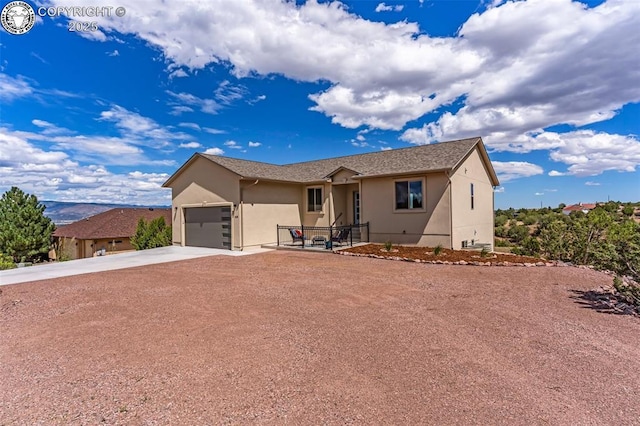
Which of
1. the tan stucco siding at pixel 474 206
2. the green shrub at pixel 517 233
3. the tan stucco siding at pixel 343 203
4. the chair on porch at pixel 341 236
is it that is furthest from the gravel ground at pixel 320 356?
the green shrub at pixel 517 233

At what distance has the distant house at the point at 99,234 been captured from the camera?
26703 millimetres

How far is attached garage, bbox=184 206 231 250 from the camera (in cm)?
1588

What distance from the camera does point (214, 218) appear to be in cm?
1639

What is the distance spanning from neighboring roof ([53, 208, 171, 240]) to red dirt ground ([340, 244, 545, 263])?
19.8 metres

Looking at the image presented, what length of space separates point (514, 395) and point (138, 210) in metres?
37.0

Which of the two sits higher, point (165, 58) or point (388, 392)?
point (165, 58)

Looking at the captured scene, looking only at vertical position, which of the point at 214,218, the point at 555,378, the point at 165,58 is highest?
the point at 165,58

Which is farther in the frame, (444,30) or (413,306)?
(444,30)

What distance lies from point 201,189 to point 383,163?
969 centimetres

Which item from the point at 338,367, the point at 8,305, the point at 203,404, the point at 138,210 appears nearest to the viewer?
the point at 203,404

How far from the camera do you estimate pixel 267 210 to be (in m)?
16.5

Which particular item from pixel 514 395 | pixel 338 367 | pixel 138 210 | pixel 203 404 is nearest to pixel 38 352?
pixel 203 404

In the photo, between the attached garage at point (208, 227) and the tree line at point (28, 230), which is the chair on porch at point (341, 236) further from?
the tree line at point (28, 230)

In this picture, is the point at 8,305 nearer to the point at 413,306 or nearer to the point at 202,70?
the point at 413,306
